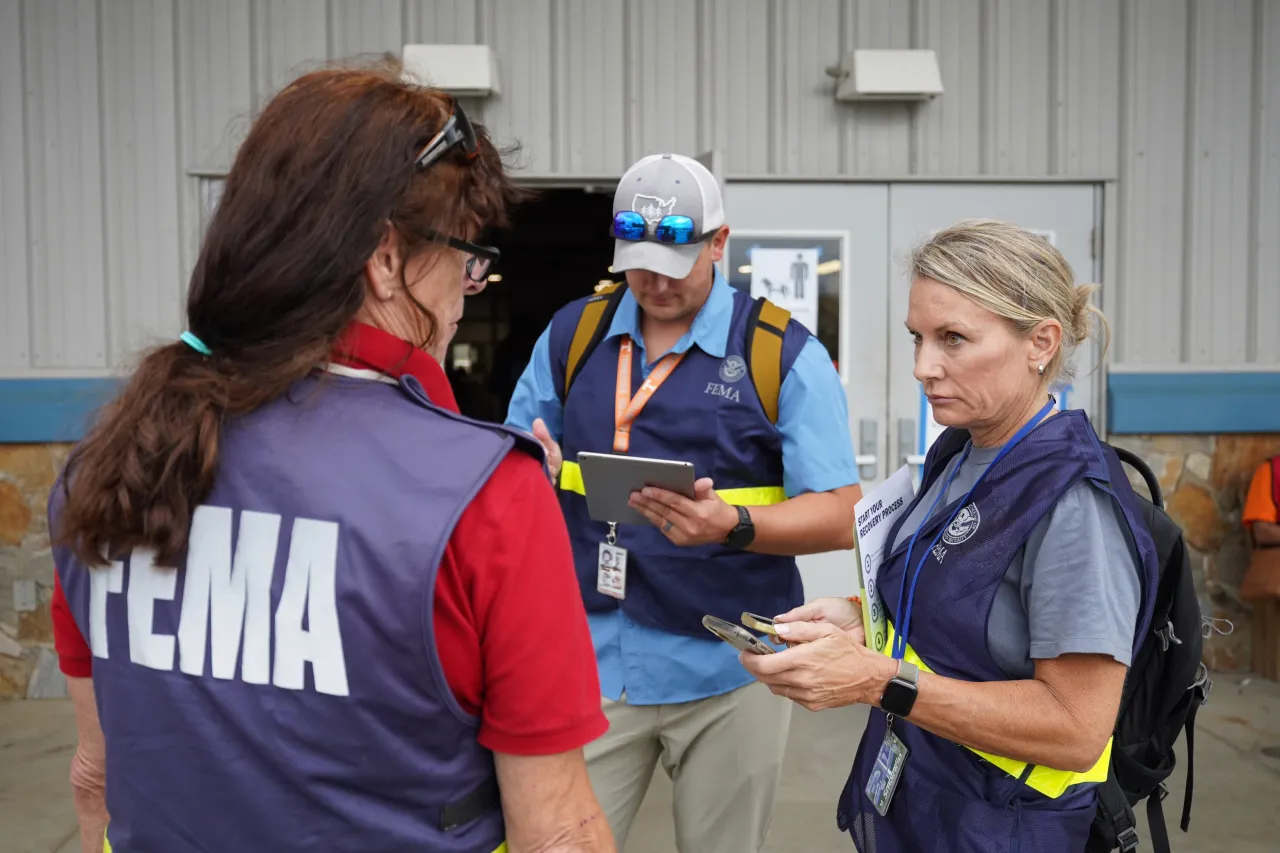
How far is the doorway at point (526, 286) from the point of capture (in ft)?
27.6

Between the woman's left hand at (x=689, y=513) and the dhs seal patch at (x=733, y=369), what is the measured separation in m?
0.28

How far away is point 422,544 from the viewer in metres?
0.99

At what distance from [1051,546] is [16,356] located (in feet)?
17.6

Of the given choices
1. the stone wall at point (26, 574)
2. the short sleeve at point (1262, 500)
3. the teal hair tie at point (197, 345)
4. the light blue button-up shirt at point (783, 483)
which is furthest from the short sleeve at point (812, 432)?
the stone wall at point (26, 574)

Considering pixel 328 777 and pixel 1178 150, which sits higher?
pixel 1178 150

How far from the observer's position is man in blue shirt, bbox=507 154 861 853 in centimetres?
238

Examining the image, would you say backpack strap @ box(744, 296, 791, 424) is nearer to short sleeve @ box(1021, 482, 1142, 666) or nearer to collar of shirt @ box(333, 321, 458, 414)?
short sleeve @ box(1021, 482, 1142, 666)

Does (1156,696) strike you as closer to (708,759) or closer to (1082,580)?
(1082,580)

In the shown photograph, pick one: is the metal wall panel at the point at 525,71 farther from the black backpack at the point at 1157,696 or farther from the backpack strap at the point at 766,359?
the black backpack at the point at 1157,696

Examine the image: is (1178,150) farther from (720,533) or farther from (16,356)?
(16,356)

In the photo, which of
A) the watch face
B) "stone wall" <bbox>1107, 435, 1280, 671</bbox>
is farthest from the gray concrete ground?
the watch face

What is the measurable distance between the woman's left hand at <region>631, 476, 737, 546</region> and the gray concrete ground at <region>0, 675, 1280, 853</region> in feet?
6.58

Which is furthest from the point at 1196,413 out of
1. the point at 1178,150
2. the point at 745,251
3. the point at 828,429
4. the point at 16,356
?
the point at 16,356

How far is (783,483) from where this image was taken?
2.51 metres
